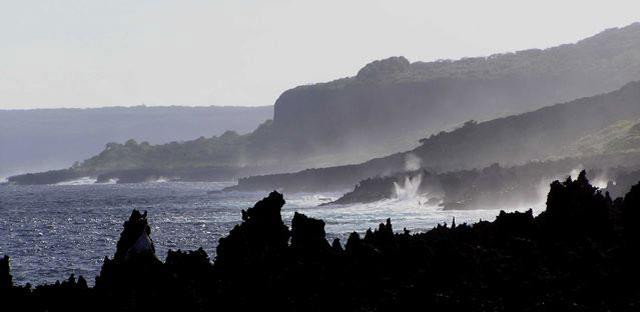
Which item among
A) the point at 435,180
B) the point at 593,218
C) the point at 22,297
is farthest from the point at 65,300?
the point at 435,180

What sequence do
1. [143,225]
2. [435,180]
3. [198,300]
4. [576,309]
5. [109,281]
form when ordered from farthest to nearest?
[435,180] < [143,225] < [109,281] < [198,300] < [576,309]

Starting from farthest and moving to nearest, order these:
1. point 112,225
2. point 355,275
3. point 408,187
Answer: point 408,187 → point 112,225 → point 355,275

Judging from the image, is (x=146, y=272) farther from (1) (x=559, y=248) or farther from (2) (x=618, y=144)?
(2) (x=618, y=144)

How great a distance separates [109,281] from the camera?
38719mm

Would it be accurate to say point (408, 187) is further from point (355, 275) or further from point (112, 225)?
point (355, 275)

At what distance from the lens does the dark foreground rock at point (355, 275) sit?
117ft

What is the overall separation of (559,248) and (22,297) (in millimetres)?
19535

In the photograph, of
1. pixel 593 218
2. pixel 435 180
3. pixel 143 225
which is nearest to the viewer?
pixel 143 225

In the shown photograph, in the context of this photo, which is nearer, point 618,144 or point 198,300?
point 198,300

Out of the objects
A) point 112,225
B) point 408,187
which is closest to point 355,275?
point 112,225

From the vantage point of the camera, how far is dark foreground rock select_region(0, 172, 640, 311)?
35594 mm

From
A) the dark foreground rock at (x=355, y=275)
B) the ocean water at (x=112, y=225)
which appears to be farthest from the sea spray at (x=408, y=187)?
the dark foreground rock at (x=355, y=275)

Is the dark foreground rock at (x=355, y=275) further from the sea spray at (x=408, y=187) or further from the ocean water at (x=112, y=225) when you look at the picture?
the sea spray at (x=408, y=187)

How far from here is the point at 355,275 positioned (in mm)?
39656
